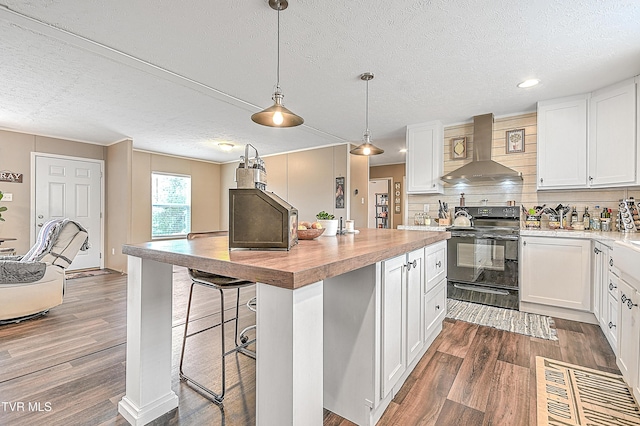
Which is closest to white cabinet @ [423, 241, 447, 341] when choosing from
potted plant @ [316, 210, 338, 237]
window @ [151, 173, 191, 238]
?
potted plant @ [316, 210, 338, 237]

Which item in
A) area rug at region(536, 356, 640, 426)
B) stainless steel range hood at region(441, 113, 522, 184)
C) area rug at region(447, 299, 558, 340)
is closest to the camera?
area rug at region(536, 356, 640, 426)

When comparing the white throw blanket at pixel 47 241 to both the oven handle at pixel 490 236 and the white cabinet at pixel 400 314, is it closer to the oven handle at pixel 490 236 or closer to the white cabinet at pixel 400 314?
the white cabinet at pixel 400 314

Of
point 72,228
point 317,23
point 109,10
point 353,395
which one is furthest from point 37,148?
point 353,395

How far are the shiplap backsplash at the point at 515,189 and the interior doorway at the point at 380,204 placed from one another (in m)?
3.92

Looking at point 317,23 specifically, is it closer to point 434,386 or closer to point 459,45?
point 459,45

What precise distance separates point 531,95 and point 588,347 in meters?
2.52

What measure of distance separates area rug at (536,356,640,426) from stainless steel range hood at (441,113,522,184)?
7.16ft

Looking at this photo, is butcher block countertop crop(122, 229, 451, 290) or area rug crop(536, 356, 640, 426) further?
area rug crop(536, 356, 640, 426)

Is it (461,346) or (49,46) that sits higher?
(49,46)

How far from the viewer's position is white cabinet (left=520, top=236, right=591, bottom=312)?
297 centimetres

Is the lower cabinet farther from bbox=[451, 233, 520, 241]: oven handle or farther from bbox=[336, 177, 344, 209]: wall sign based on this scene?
bbox=[336, 177, 344, 209]: wall sign

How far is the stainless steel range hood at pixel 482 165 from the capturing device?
3.62 metres

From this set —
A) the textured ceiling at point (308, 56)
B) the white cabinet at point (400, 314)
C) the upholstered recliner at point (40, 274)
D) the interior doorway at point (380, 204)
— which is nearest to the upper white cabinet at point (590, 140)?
the textured ceiling at point (308, 56)

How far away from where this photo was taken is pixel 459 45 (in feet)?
7.59
